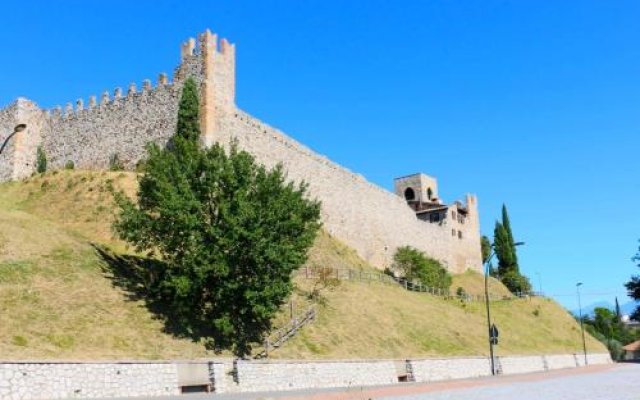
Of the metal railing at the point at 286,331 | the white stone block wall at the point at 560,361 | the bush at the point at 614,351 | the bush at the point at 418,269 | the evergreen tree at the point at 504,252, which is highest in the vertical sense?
the evergreen tree at the point at 504,252

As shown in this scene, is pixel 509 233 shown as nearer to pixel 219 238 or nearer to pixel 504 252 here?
pixel 504 252

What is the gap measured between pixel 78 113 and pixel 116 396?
1597 inches

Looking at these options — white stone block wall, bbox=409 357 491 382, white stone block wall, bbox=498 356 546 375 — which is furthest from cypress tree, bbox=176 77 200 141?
white stone block wall, bbox=498 356 546 375

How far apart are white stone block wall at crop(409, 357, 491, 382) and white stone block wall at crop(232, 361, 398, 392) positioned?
1.97 m

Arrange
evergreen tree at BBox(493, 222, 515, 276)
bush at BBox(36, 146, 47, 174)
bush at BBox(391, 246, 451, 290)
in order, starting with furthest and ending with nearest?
evergreen tree at BBox(493, 222, 515, 276)
bush at BBox(391, 246, 451, 290)
bush at BBox(36, 146, 47, 174)

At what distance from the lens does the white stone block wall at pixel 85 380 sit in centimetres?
1794

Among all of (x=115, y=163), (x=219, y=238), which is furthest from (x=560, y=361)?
(x=115, y=163)

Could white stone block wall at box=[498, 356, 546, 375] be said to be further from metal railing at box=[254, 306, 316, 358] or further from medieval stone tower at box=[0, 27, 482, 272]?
medieval stone tower at box=[0, 27, 482, 272]

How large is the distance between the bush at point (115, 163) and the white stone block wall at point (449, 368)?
94.2ft

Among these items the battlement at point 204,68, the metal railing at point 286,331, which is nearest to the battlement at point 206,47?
the battlement at point 204,68

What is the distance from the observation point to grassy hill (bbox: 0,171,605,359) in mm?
25516

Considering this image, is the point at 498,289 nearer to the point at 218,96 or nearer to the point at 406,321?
the point at 406,321

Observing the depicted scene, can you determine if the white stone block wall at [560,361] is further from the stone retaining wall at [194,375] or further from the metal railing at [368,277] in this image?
the stone retaining wall at [194,375]

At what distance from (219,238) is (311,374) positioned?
762cm
